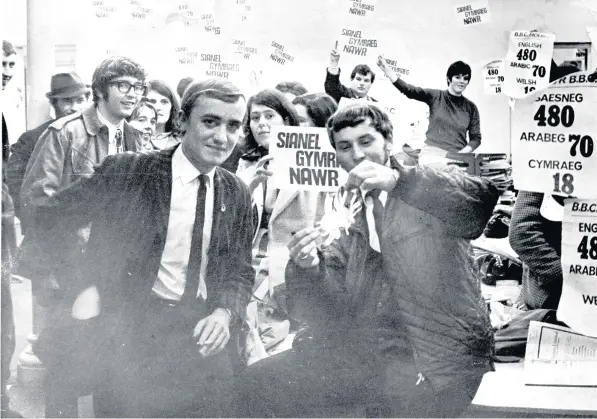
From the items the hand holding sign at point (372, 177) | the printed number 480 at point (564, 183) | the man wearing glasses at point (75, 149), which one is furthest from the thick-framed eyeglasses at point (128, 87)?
the printed number 480 at point (564, 183)

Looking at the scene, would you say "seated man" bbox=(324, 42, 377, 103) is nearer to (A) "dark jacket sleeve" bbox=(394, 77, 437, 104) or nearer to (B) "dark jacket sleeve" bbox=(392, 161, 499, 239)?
(A) "dark jacket sleeve" bbox=(394, 77, 437, 104)

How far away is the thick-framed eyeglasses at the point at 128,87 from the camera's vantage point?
423cm

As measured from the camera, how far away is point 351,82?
4.27 meters

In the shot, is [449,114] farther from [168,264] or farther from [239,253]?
[168,264]

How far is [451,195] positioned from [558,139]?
61 cm

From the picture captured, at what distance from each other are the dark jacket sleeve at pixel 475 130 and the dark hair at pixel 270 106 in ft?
2.83

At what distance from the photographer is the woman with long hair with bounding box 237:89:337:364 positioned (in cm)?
426

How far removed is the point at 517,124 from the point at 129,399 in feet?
7.77

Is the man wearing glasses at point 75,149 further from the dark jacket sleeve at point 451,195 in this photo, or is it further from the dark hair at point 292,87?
the dark jacket sleeve at point 451,195

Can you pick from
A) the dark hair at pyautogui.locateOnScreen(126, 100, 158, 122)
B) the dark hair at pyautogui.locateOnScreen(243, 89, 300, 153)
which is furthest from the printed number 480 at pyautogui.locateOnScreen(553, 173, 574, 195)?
the dark hair at pyautogui.locateOnScreen(126, 100, 158, 122)

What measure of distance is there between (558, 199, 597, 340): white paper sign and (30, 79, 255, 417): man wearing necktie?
1.60 metres

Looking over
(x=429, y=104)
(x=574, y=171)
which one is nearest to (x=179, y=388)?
(x=429, y=104)

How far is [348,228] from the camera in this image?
4273 mm

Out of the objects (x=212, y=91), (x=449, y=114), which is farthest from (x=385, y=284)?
(x=212, y=91)
